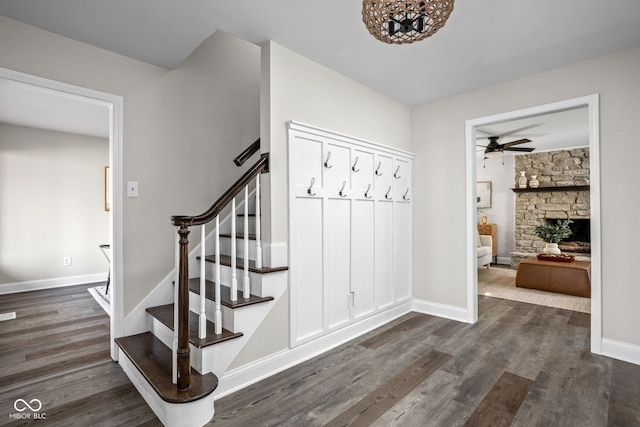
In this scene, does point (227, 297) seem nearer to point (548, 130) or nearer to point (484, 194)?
point (548, 130)

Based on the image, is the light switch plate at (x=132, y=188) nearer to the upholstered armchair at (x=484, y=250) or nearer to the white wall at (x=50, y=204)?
the white wall at (x=50, y=204)

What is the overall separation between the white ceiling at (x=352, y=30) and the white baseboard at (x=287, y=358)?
224cm

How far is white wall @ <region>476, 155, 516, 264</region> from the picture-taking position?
727 cm

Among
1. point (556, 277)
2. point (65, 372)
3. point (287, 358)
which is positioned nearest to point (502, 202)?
point (556, 277)

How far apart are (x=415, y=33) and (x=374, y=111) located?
173 cm

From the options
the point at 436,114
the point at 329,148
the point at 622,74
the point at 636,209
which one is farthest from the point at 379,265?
the point at 622,74

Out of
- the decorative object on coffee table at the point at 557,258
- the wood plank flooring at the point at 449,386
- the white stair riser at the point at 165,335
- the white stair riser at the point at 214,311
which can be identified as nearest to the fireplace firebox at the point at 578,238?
the decorative object on coffee table at the point at 557,258

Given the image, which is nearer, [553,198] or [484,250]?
[484,250]

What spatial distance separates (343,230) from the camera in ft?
9.12

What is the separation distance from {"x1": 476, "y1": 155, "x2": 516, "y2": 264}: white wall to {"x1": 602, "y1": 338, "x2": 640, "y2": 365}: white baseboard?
16.9 ft

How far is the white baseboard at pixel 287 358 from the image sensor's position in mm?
2004

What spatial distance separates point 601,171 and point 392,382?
2.34 m

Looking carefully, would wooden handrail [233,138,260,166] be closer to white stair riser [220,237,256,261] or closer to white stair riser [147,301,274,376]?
white stair riser [220,237,256,261]

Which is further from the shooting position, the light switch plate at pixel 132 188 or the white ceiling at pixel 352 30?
the light switch plate at pixel 132 188
